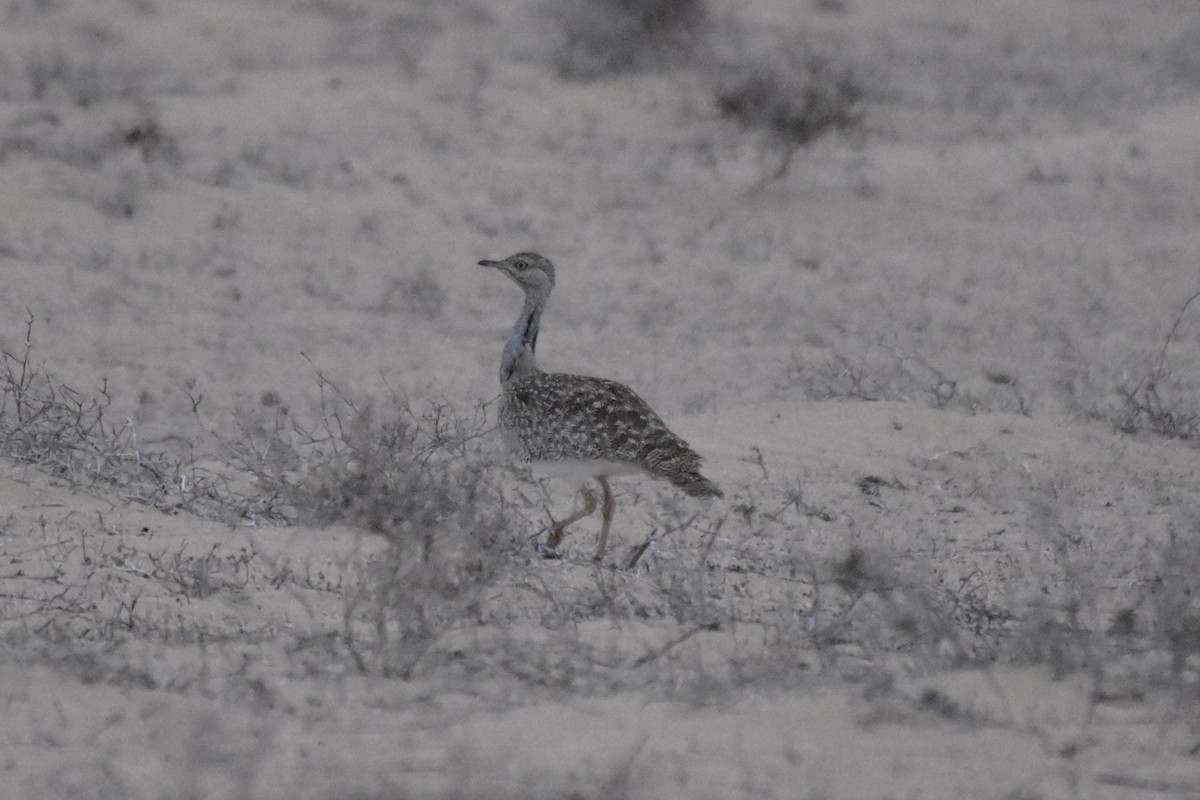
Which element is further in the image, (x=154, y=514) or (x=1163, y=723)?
(x=154, y=514)

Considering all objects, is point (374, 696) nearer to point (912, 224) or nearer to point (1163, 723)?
point (1163, 723)

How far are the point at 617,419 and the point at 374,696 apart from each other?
2.28m

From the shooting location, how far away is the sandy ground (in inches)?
171

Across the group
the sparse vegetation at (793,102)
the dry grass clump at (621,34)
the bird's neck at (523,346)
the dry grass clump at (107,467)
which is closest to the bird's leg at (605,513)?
the bird's neck at (523,346)

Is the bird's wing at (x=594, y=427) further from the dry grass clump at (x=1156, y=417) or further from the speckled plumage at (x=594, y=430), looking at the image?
the dry grass clump at (x=1156, y=417)

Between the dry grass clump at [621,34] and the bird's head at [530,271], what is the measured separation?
1015 centimetres

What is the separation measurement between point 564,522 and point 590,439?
1.15 ft

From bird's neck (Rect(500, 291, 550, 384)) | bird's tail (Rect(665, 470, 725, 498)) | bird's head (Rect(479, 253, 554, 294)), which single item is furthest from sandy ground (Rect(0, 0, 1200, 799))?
bird's head (Rect(479, 253, 554, 294))

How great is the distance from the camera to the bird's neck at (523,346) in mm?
7613

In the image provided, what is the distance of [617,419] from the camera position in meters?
6.68

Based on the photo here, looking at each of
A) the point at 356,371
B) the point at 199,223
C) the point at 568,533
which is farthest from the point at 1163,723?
the point at 199,223

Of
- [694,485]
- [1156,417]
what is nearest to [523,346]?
[694,485]

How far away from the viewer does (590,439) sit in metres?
6.63

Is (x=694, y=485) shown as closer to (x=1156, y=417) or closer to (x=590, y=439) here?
(x=590, y=439)
